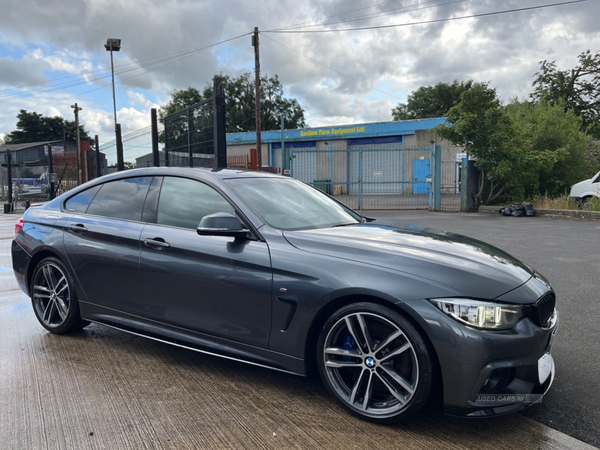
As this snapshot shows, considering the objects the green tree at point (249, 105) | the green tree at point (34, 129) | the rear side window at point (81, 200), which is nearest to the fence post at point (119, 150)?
the rear side window at point (81, 200)

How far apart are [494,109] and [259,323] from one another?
1569 centimetres

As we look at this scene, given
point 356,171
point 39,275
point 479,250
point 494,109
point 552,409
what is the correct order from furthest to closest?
point 356,171 < point 494,109 < point 39,275 < point 479,250 < point 552,409

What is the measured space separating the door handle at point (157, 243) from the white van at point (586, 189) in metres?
16.1

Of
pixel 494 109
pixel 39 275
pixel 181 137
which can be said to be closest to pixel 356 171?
pixel 494 109

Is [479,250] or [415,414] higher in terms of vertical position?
[479,250]

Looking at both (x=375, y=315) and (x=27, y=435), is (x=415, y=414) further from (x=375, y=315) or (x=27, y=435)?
(x=27, y=435)

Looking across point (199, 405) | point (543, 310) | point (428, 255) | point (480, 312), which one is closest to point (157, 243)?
point (199, 405)

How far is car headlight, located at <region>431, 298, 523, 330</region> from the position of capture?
2402mm

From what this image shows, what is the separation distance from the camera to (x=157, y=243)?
11.4ft

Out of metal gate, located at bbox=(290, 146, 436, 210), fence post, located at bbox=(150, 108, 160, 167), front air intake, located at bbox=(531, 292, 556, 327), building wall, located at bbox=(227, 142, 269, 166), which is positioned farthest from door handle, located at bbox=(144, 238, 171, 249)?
building wall, located at bbox=(227, 142, 269, 166)

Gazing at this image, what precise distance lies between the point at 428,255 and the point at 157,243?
191 centimetres

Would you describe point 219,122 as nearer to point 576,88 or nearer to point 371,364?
point 371,364

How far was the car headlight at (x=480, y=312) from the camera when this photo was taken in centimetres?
240

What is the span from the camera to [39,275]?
4.33m
